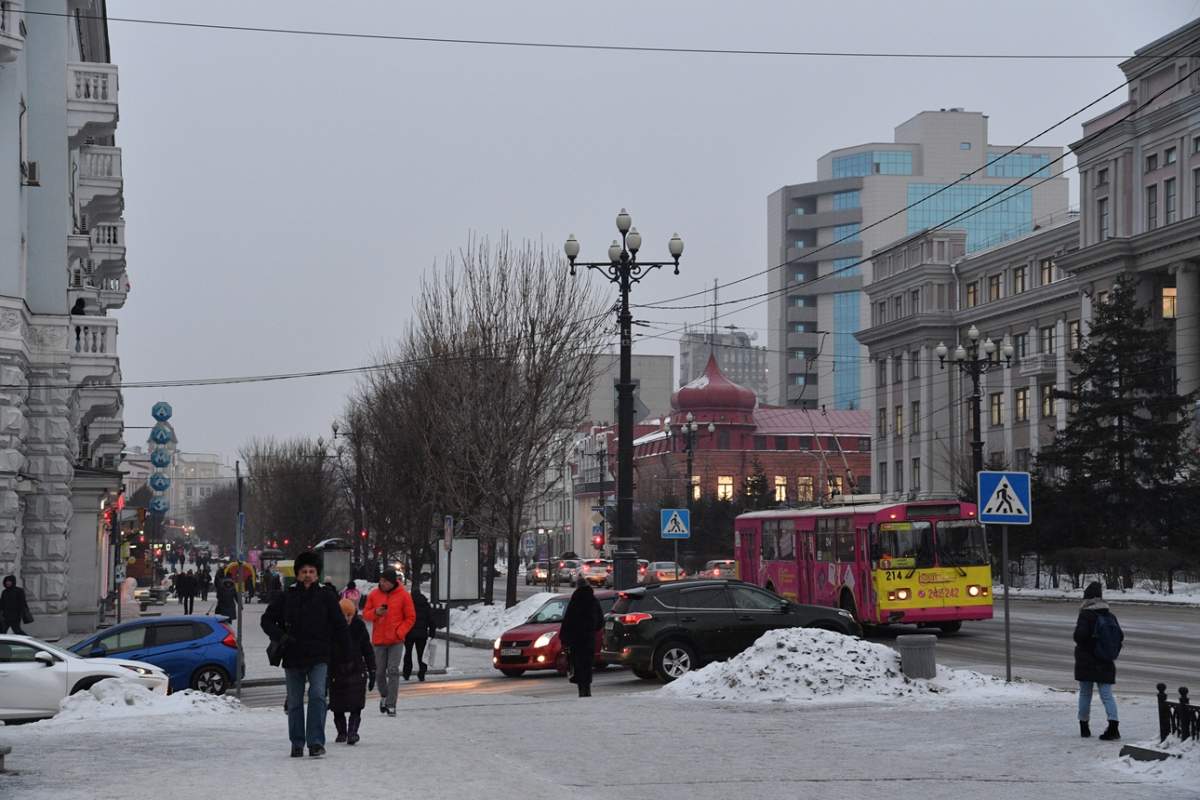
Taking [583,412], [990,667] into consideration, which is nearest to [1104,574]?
[583,412]

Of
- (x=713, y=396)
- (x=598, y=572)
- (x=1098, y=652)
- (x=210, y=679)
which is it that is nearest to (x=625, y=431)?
(x=210, y=679)

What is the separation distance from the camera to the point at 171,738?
1633cm

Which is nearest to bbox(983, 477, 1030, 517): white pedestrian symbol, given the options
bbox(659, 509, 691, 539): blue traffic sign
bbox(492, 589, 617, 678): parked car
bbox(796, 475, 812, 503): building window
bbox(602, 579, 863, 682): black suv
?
bbox(602, 579, 863, 682): black suv

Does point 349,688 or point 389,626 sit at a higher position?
point 389,626

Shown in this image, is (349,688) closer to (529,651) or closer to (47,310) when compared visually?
(529,651)

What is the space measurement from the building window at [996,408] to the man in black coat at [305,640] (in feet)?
271

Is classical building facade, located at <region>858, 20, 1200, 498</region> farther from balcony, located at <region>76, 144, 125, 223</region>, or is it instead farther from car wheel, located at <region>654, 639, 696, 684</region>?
car wheel, located at <region>654, 639, 696, 684</region>

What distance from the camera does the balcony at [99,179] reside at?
1843 inches

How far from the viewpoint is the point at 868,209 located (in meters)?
166

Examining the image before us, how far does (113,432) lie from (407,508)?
11.6 m

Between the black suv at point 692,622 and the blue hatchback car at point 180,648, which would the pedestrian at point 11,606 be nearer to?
the blue hatchback car at point 180,648

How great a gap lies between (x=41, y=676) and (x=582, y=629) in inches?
282

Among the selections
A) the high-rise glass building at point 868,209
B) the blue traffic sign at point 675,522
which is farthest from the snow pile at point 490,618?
the high-rise glass building at point 868,209

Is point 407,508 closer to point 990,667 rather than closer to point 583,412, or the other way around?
point 583,412
